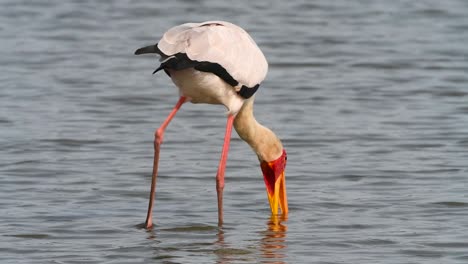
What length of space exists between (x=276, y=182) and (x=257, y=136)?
0.39 m

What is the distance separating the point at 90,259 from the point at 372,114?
5928 mm

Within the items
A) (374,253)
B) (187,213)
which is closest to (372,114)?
(187,213)

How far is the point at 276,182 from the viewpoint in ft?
34.5

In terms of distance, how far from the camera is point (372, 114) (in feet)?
45.8

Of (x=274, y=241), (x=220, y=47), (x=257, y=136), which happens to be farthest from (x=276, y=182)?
(x=220, y=47)

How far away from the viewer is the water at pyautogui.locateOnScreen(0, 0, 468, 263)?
30.2ft

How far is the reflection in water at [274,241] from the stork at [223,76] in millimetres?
230

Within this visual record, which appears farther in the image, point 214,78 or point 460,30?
point 460,30

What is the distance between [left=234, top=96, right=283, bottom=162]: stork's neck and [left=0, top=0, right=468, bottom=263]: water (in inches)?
15.2

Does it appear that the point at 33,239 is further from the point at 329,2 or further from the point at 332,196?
the point at 329,2

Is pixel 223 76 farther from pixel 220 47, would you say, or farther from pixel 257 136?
pixel 257 136

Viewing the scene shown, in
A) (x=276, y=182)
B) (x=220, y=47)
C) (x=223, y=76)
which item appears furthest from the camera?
(x=276, y=182)

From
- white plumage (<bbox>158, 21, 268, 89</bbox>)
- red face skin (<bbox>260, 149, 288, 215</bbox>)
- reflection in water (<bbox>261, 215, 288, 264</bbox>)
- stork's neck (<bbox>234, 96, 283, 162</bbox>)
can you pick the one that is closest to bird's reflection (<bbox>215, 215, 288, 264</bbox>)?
reflection in water (<bbox>261, 215, 288, 264</bbox>)

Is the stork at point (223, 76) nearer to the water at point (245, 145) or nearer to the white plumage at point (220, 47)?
the white plumage at point (220, 47)
